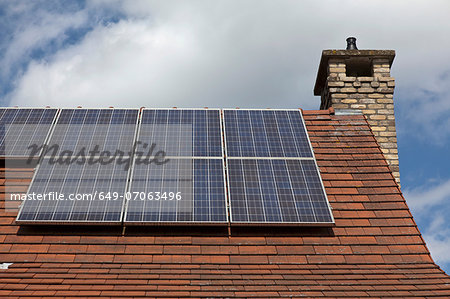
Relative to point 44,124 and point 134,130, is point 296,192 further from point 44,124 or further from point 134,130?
point 44,124

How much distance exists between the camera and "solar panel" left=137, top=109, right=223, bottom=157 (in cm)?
913

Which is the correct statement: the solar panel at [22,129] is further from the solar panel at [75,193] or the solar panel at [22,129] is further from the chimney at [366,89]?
the chimney at [366,89]

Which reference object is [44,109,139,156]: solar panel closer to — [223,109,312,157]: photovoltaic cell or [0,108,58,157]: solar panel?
[0,108,58,157]: solar panel

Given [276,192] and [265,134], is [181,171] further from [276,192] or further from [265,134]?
[265,134]

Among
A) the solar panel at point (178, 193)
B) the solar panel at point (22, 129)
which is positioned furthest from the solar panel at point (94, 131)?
the solar panel at point (178, 193)

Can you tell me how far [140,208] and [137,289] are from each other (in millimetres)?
1759

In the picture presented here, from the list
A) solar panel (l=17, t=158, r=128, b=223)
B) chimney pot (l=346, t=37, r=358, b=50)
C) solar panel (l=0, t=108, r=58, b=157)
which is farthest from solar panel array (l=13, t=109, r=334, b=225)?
chimney pot (l=346, t=37, r=358, b=50)


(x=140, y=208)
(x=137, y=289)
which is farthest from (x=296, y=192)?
(x=137, y=289)

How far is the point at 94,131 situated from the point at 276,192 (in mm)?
4402

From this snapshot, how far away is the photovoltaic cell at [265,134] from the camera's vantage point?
9.28 metres

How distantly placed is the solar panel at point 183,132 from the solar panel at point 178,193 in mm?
386

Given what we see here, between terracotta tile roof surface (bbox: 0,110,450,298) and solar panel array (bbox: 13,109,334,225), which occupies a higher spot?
solar panel array (bbox: 13,109,334,225)

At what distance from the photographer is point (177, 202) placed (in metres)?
7.89

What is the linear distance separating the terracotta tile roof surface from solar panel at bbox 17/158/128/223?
Result: 31 cm
